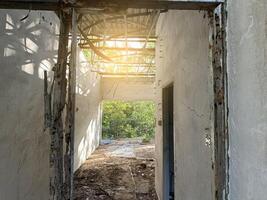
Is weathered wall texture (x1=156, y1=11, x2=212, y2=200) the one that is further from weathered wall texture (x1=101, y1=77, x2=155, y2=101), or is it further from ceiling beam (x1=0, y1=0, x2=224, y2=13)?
weathered wall texture (x1=101, y1=77, x2=155, y2=101)

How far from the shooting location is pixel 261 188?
120 cm

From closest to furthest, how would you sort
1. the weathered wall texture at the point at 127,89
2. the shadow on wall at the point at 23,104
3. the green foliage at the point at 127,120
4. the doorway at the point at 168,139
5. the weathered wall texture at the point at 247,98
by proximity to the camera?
the weathered wall texture at the point at 247,98, the shadow on wall at the point at 23,104, the doorway at the point at 168,139, the weathered wall texture at the point at 127,89, the green foliage at the point at 127,120

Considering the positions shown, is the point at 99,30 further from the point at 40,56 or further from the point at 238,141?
the point at 238,141

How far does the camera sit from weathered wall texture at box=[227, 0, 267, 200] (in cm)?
121

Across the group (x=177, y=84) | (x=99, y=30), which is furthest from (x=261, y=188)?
(x=99, y=30)

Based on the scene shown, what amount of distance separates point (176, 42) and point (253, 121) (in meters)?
1.94

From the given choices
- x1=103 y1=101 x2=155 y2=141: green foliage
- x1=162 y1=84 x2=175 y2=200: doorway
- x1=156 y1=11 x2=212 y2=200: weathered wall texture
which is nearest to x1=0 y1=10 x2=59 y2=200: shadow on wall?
x1=156 y1=11 x2=212 y2=200: weathered wall texture

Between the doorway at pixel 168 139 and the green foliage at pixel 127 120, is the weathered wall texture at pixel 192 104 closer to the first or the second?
the doorway at pixel 168 139

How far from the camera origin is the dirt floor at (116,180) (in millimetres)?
4727

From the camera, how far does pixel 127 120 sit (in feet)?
56.2

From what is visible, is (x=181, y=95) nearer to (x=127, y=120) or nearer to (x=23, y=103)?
(x=23, y=103)

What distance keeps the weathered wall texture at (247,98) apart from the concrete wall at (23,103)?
1661 millimetres

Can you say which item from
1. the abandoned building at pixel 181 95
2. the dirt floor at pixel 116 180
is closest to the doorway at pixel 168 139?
the abandoned building at pixel 181 95

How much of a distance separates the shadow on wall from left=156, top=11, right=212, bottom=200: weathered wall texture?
135 cm
